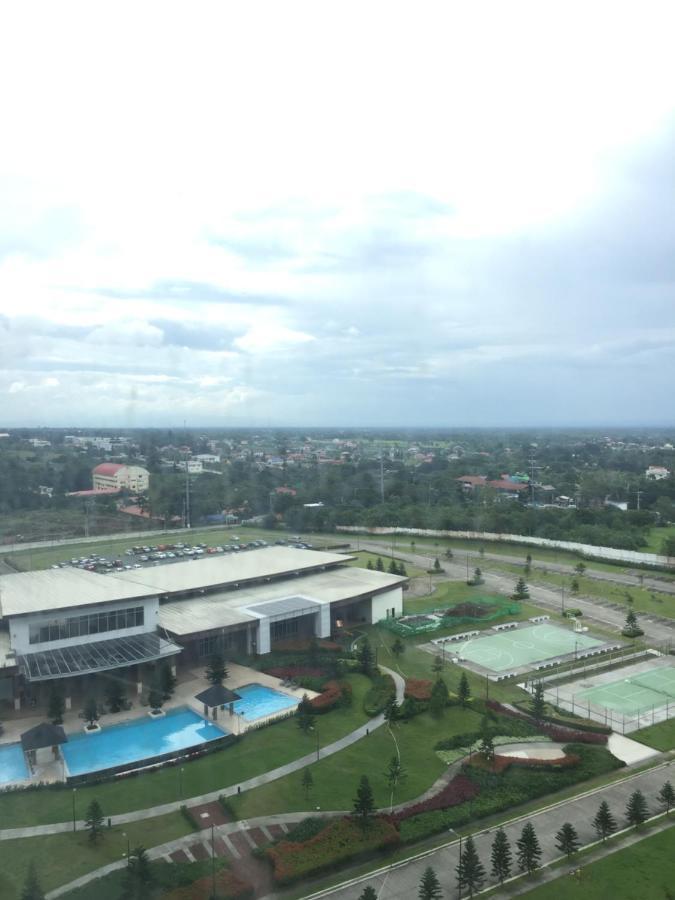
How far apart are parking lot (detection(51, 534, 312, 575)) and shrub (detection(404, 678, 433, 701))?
257 inches

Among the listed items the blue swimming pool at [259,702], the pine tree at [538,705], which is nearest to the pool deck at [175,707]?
the blue swimming pool at [259,702]

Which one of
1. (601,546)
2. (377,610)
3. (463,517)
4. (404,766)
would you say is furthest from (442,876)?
(463,517)

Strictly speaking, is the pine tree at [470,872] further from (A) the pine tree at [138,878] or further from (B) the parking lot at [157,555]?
(B) the parking lot at [157,555]

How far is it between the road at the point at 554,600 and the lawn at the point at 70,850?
8.18 meters

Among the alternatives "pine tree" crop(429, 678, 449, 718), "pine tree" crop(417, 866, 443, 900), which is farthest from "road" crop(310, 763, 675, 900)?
"pine tree" crop(429, 678, 449, 718)

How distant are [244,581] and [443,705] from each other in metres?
4.47

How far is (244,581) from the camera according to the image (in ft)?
36.4

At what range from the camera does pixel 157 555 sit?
603 inches

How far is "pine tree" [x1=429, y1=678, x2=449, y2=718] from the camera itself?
752cm

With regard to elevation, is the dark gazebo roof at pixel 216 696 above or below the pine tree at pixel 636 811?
above

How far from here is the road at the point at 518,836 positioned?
15.2 feet

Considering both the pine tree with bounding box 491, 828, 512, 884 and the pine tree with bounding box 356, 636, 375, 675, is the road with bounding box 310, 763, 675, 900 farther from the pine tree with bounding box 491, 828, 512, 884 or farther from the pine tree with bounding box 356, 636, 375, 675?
the pine tree with bounding box 356, 636, 375, 675

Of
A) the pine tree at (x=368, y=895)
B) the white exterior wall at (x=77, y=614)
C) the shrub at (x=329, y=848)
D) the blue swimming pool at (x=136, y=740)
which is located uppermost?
the white exterior wall at (x=77, y=614)

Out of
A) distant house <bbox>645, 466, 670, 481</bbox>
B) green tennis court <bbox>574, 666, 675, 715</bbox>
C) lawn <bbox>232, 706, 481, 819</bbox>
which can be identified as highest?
distant house <bbox>645, 466, 670, 481</bbox>
